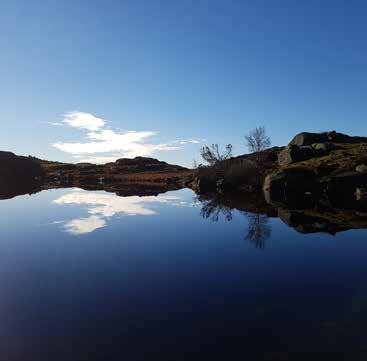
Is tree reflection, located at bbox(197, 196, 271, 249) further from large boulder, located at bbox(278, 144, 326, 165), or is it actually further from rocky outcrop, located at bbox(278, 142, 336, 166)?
rocky outcrop, located at bbox(278, 142, 336, 166)

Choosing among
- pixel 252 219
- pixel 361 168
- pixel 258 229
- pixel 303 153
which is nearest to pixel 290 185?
pixel 361 168

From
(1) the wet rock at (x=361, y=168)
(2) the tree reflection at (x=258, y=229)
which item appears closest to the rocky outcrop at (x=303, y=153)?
(1) the wet rock at (x=361, y=168)

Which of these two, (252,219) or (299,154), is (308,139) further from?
(252,219)

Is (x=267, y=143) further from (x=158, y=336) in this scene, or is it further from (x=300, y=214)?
(x=158, y=336)

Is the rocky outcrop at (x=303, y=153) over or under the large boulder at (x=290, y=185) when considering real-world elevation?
over

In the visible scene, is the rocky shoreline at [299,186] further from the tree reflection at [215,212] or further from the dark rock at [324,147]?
→ the tree reflection at [215,212]

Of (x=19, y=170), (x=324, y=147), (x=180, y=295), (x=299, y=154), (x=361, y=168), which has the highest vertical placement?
(x=324, y=147)

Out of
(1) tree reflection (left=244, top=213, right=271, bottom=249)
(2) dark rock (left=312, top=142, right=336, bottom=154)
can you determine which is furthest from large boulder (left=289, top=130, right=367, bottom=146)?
(1) tree reflection (left=244, top=213, right=271, bottom=249)

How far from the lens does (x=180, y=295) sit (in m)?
18.1

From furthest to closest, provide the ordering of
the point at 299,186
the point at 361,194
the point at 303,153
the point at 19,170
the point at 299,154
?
1. the point at 19,170
2. the point at 303,153
3. the point at 299,154
4. the point at 299,186
5. the point at 361,194

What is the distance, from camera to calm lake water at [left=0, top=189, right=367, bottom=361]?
42.3 feet

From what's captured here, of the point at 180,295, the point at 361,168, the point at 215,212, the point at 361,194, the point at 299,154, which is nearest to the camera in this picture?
the point at 180,295

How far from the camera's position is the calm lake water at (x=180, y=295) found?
508 inches

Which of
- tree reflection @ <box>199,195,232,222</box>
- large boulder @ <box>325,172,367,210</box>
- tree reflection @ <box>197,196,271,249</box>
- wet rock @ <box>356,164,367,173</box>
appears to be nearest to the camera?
tree reflection @ <box>197,196,271,249</box>
